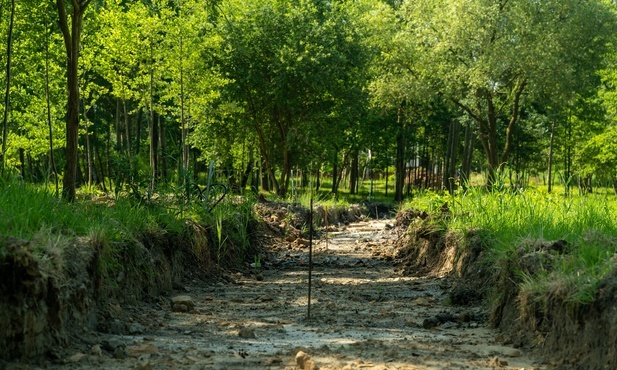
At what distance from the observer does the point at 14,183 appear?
7789 mm

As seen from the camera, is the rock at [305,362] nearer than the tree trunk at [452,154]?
Yes

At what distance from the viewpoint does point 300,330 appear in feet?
24.4

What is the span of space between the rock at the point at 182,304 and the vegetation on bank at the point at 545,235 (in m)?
3.16

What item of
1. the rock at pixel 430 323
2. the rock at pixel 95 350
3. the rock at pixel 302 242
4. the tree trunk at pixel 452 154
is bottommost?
the rock at pixel 302 242

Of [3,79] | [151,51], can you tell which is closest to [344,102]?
[151,51]

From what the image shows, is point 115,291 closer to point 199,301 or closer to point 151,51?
point 199,301

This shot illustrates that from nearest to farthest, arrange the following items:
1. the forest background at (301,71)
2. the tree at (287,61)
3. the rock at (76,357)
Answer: the rock at (76,357), the forest background at (301,71), the tree at (287,61)

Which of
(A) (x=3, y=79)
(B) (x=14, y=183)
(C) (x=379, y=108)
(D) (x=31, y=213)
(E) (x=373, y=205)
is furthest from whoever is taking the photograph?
(C) (x=379, y=108)

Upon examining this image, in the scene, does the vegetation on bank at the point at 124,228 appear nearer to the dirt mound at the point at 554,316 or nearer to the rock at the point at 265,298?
the rock at the point at 265,298

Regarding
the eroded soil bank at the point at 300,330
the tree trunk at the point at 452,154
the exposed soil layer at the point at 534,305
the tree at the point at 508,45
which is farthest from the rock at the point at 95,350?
the tree trunk at the point at 452,154

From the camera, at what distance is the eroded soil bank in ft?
19.3

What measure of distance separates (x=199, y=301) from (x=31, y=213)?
9.37ft

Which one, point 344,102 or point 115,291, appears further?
point 344,102

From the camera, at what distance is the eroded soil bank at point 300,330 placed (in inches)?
231
